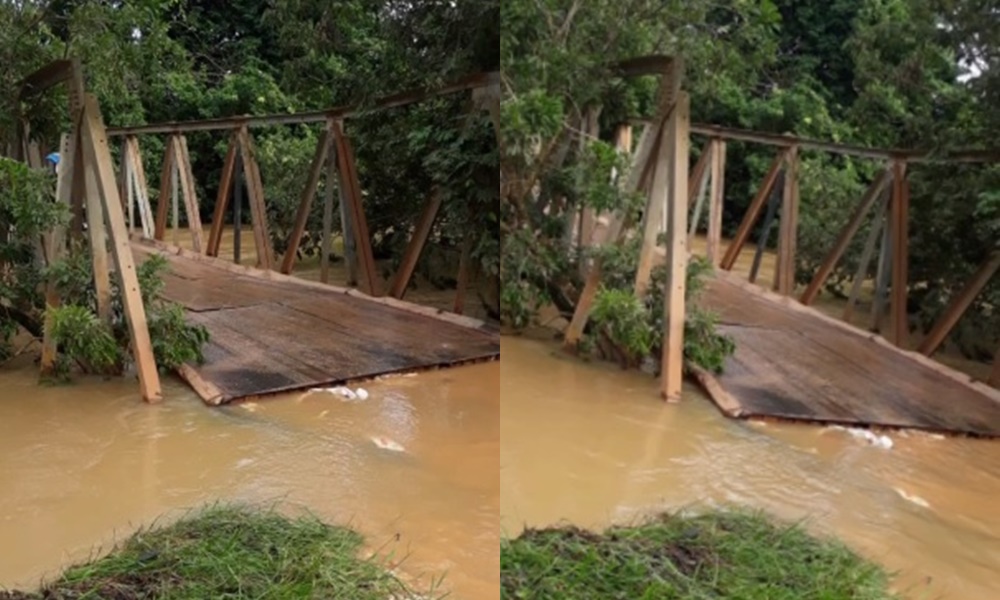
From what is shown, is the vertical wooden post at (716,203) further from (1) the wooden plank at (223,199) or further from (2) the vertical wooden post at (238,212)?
(2) the vertical wooden post at (238,212)

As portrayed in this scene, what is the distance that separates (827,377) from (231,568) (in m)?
2.15

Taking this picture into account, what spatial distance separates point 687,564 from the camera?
78.3 inches

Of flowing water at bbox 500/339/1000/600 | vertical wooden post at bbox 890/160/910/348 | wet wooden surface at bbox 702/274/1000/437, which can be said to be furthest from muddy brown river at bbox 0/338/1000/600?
vertical wooden post at bbox 890/160/910/348

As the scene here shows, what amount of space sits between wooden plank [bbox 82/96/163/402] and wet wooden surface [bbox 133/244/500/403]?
0.70 feet

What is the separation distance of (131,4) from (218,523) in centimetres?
261

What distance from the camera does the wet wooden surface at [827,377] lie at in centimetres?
308

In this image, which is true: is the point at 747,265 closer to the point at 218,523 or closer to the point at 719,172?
the point at 719,172

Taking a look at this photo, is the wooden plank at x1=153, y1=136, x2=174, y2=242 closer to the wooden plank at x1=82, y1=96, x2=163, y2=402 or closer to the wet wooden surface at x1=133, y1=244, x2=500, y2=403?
the wet wooden surface at x1=133, y1=244, x2=500, y2=403

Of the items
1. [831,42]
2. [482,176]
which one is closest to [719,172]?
[831,42]

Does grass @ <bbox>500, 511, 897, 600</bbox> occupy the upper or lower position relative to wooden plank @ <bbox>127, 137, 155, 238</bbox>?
lower

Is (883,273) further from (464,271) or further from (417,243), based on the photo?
(417,243)

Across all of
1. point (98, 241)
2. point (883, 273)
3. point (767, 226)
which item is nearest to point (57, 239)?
point (98, 241)

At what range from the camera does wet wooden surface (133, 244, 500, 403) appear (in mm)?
3750

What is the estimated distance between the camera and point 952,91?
3.60 metres
